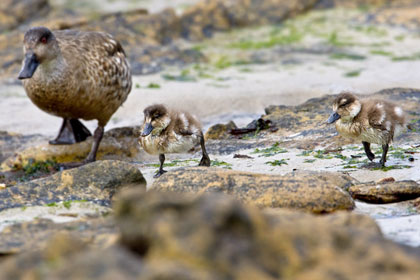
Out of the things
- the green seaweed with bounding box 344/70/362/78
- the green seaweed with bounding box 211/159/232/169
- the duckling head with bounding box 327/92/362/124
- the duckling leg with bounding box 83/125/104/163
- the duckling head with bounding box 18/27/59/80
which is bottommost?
the duckling leg with bounding box 83/125/104/163

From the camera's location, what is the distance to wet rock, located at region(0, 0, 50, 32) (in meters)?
16.2

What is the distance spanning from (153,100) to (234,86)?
151 centimetres

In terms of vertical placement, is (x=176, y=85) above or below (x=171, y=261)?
below

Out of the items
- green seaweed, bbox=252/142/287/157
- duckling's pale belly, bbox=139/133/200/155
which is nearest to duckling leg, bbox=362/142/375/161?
green seaweed, bbox=252/142/287/157

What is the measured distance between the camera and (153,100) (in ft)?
36.1

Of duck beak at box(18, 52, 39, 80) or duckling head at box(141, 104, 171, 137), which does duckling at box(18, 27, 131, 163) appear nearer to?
duck beak at box(18, 52, 39, 80)

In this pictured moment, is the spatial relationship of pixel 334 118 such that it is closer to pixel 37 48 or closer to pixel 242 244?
pixel 37 48

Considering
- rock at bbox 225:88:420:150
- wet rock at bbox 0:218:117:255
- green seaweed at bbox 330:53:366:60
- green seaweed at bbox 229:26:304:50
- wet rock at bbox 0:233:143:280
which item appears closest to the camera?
wet rock at bbox 0:233:143:280

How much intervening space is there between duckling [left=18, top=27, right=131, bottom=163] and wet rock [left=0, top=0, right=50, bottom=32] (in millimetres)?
7664

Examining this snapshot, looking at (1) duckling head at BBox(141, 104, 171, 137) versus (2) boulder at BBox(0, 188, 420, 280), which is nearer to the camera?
(2) boulder at BBox(0, 188, 420, 280)

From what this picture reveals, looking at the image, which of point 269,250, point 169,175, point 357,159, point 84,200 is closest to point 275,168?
point 357,159

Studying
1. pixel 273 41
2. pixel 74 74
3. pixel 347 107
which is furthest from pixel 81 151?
pixel 273 41

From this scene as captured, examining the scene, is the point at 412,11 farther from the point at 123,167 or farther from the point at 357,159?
the point at 123,167

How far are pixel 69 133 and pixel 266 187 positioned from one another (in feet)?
15.8
